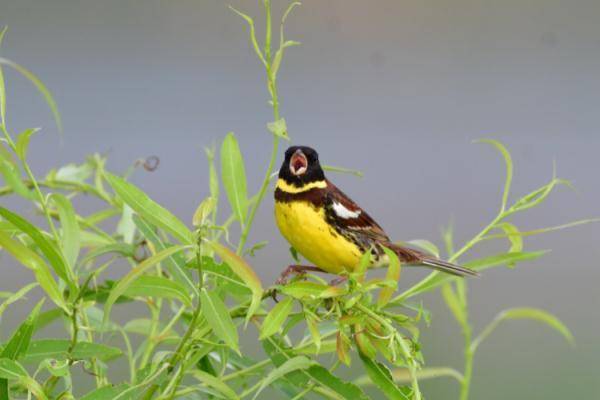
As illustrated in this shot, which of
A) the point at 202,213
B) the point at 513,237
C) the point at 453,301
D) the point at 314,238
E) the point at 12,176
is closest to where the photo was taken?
the point at 202,213

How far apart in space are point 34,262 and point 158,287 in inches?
4.2

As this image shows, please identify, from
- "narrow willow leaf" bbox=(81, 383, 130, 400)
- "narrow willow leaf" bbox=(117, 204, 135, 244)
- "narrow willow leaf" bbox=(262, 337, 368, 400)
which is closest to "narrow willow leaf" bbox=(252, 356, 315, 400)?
"narrow willow leaf" bbox=(262, 337, 368, 400)

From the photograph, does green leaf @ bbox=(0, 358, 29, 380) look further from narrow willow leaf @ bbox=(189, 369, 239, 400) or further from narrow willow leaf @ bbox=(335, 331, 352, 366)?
narrow willow leaf @ bbox=(335, 331, 352, 366)

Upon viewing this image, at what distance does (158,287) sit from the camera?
2.88ft

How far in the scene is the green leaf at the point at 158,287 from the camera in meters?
0.87

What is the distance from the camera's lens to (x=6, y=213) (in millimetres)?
841

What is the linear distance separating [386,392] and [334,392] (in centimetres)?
5

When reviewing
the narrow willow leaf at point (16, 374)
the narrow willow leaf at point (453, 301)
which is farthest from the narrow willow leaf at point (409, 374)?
the narrow willow leaf at point (16, 374)

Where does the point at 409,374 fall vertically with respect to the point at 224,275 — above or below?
below

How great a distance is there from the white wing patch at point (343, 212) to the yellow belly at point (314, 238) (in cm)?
3

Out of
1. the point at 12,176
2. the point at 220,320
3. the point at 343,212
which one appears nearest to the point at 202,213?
the point at 220,320

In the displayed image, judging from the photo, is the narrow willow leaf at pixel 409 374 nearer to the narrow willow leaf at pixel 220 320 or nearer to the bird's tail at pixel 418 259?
the bird's tail at pixel 418 259

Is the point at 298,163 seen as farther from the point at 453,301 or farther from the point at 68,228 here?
the point at 68,228

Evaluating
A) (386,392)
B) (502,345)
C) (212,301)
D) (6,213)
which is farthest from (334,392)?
(502,345)
